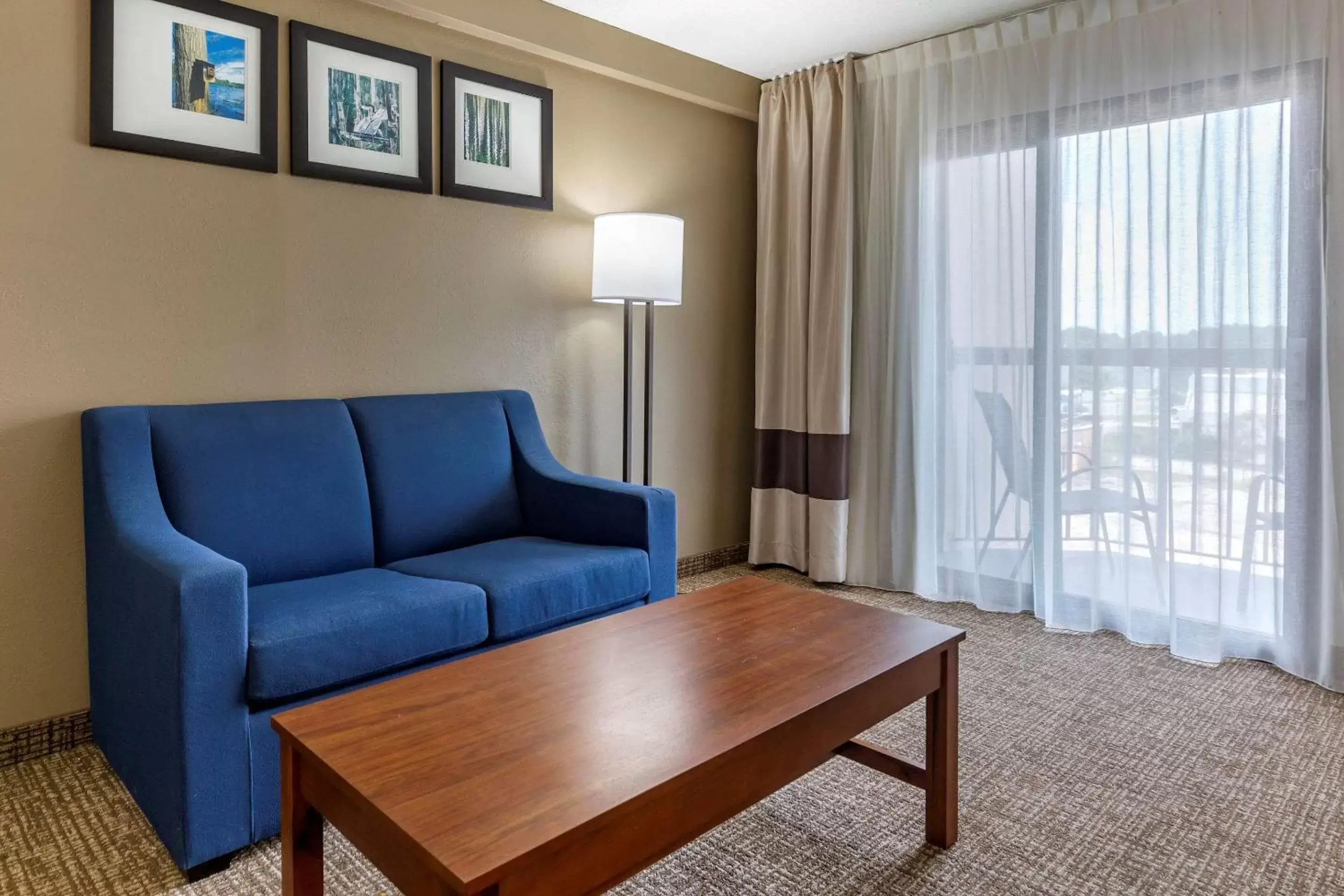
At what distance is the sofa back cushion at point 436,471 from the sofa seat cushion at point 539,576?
94 mm

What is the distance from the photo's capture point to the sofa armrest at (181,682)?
165cm

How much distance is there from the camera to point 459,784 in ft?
3.79

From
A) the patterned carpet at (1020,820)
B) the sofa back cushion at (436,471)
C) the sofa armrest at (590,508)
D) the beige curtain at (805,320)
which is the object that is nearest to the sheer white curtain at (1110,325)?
the beige curtain at (805,320)

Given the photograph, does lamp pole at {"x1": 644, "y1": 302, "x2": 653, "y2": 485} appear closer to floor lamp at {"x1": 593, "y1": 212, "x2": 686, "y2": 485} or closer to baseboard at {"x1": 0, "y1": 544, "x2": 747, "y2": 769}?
floor lamp at {"x1": 593, "y1": 212, "x2": 686, "y2": 485}

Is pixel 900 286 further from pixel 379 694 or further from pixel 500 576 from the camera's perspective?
pixel 379 694

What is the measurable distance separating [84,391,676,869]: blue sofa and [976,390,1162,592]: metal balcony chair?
1446mm

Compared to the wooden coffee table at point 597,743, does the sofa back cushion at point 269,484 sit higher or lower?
higher

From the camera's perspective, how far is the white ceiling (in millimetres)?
3191

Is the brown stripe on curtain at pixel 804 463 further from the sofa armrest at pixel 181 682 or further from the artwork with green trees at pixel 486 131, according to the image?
the sofa armrest at pixel 181 682

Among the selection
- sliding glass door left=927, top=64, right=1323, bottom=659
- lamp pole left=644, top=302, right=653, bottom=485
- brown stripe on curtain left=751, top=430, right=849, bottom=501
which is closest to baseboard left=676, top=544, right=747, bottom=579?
brown stripe on curtain left=751, top=430, right=849, bottom=501

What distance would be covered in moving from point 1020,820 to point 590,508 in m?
1.53

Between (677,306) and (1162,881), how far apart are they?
285 cm

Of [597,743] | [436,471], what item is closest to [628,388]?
[436,471]

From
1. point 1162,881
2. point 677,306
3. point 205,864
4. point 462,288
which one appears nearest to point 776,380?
point 677,306
